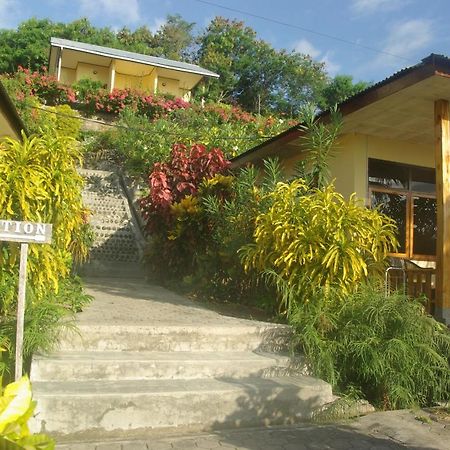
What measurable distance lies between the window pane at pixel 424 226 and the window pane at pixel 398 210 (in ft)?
0.78

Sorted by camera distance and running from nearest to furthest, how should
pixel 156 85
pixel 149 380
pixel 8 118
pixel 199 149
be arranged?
pixel 149 380 → pixel 8 118 → pixel 199 149 → pixel 156 85

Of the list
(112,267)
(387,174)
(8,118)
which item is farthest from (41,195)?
(112,267)

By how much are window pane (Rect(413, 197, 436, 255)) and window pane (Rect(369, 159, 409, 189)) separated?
1.38 feet

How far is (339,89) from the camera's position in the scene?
3409cm

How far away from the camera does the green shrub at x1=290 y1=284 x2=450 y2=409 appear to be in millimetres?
4867

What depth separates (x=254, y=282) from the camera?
697 centimetres

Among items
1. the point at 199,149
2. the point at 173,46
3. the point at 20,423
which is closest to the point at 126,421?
the point at 20,423

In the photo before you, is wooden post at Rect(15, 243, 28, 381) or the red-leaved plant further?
the red-leaved plant

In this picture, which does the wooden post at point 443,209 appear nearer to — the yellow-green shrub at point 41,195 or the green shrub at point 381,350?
the green shrub at point 381,350

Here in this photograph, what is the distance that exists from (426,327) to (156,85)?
23597 millimetres

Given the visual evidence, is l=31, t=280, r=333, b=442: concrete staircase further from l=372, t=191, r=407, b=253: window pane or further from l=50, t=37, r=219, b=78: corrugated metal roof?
l=50, t=37, r=219, b=78: corrugated metal roof

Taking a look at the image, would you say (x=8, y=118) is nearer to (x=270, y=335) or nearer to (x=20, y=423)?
(x=270, y=335)

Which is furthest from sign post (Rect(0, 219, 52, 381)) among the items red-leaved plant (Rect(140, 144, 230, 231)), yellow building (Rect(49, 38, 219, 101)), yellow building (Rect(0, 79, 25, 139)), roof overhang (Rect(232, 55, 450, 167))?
yellow building (Rect(49, 38, 219, 101))

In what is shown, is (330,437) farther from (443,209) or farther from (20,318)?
(443,209)
